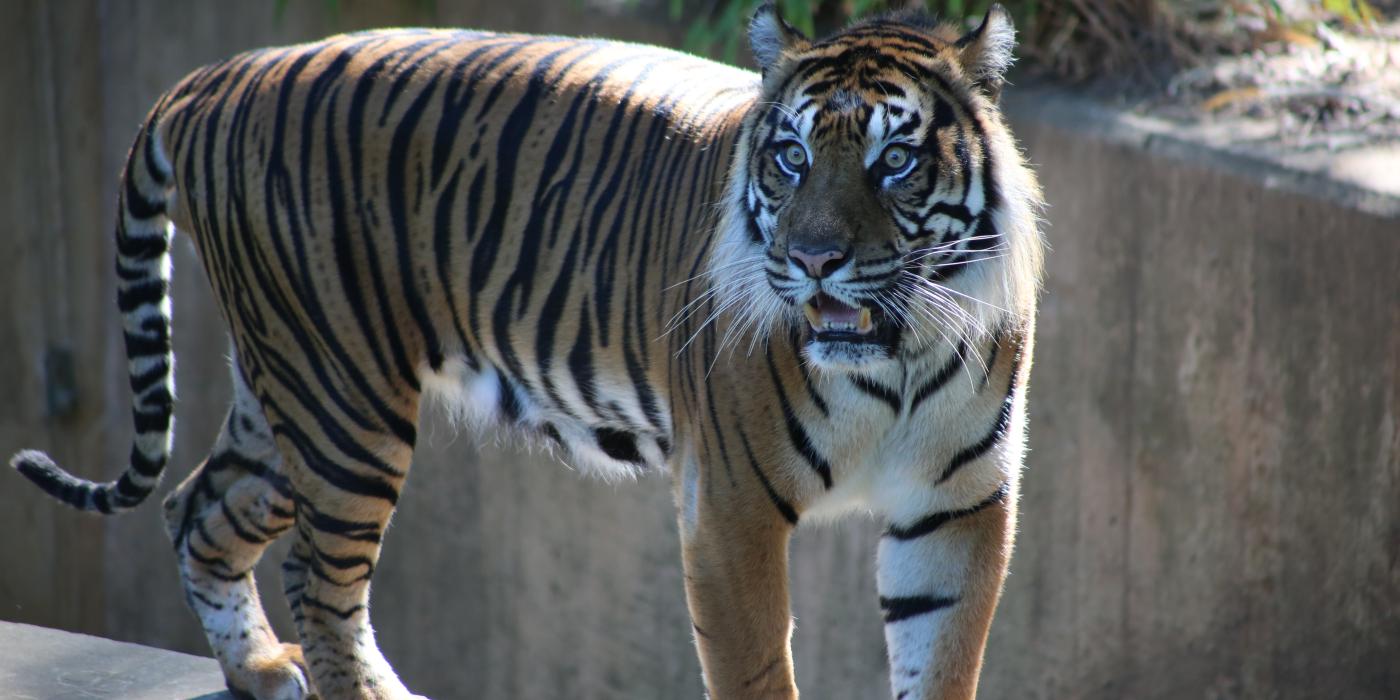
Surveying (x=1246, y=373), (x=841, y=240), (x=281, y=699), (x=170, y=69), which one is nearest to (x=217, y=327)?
(x=170, y=69)

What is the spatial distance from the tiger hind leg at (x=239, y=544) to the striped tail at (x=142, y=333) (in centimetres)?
13

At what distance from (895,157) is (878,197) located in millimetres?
71

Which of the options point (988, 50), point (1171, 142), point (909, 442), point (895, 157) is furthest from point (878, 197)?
point (1171, 142)

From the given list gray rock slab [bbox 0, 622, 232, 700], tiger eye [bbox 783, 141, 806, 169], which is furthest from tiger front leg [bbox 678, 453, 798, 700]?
gray rock slab [bbox 0, 622, 232, 700]

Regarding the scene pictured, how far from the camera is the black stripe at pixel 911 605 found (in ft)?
8.95

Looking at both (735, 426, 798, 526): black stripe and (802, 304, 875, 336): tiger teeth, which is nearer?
(802, 304, 875, 336): tiger teeth

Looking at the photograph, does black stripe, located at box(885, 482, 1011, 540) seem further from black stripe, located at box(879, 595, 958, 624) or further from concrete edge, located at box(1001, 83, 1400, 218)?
concrete edge, located at box(1001, 83, 1400, 218)

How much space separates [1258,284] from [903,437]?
74.2 inches

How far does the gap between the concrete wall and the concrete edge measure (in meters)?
0.02

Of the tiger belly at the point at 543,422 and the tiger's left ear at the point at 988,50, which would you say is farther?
the tiger belly at the point at 543,422

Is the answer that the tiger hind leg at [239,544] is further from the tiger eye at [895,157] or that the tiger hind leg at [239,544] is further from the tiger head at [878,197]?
the tiger eye at [895,157]

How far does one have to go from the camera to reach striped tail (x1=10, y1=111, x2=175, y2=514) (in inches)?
127

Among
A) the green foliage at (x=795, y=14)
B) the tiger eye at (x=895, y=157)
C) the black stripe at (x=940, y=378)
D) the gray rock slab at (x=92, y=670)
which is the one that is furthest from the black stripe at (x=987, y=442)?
the green foliage at (x=795, y=14)

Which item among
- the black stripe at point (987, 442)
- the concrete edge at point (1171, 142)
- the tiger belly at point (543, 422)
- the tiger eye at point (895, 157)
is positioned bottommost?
the tiger belly at point (543, 422)
